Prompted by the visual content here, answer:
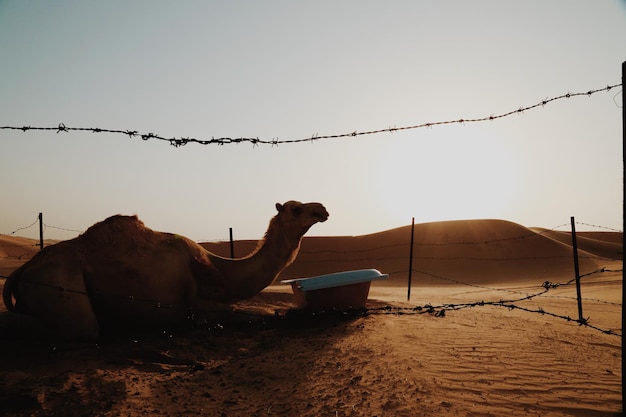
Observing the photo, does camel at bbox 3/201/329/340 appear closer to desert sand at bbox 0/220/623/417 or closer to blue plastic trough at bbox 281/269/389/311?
desert sand at bbox 0/220/623/417

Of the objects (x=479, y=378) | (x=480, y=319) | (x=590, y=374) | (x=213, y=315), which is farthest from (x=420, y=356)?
(x=480, y=319)

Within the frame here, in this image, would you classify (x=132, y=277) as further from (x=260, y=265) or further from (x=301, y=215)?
(x=301, y=215)

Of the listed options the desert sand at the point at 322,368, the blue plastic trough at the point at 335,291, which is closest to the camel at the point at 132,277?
the desert sand at the point at 322,368

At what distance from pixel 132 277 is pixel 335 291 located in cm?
351

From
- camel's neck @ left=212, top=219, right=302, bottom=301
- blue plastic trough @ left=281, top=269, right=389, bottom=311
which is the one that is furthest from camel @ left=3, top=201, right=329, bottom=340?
blue plastic trough @ left=281, top=269, right=389, bottom=311

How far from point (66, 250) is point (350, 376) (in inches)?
148

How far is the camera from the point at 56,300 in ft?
18.6

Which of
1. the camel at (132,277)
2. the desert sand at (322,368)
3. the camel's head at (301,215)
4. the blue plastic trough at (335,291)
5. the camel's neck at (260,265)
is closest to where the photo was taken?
the desert sand at (322,368)

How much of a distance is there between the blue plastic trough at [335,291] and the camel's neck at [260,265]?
84 centimetres

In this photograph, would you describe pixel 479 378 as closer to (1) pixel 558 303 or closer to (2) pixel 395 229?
(1) pixel 558 303

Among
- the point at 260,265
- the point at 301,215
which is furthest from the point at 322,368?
the point at 301,215

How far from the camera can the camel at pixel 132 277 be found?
576cm

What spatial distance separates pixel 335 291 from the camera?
852cm

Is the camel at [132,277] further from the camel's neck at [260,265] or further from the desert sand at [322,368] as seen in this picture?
the desert sand at [322,368]
